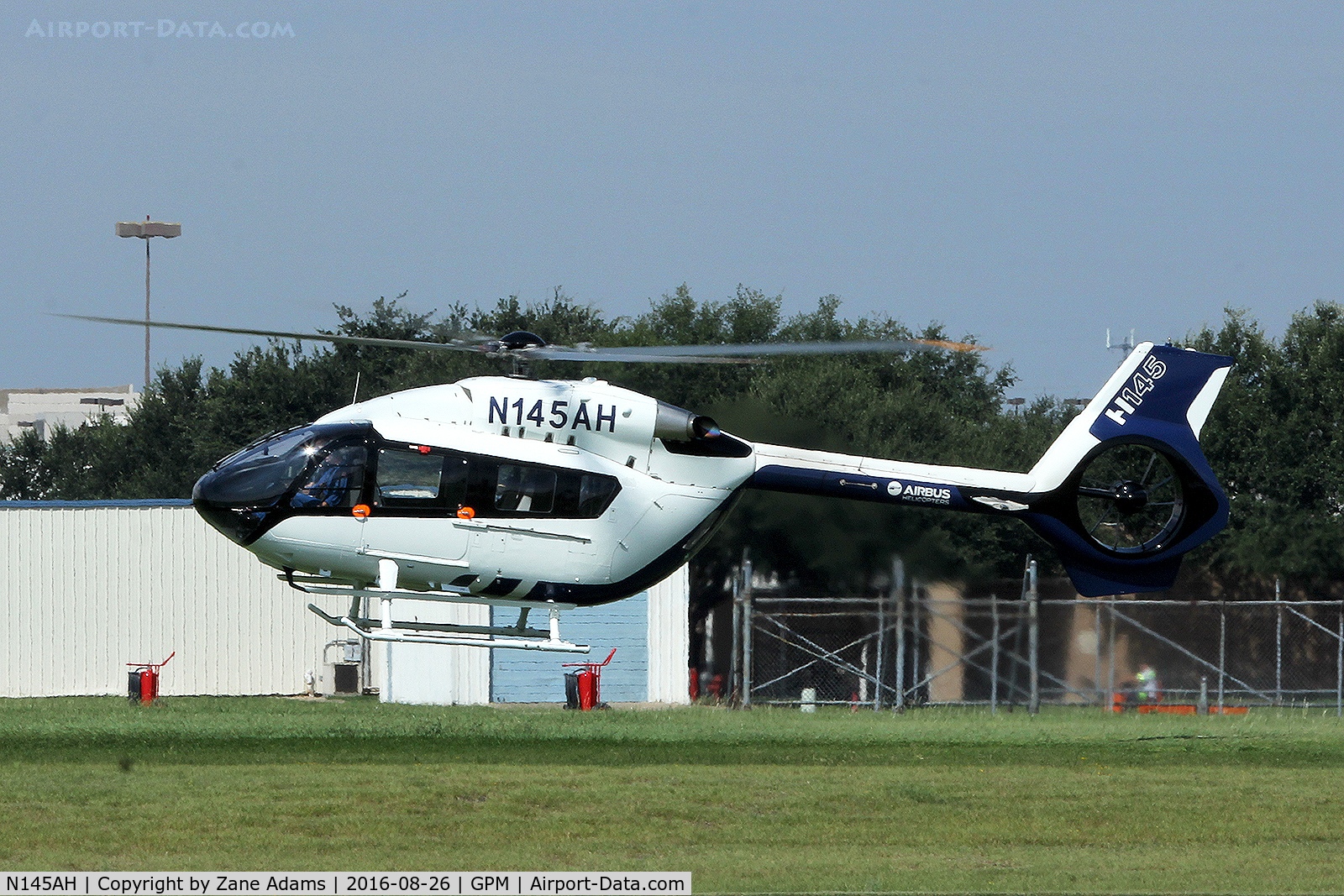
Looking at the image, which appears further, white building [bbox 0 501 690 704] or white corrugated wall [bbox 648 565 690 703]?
white building [bbox 0 501 690 704]

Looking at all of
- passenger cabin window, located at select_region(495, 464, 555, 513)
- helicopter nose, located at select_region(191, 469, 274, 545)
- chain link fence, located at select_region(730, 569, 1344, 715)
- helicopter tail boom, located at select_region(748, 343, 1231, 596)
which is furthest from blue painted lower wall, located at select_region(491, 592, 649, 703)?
helicopter nose, located at select_region(191, 469, 274, 545)

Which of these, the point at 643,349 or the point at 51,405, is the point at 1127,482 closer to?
the point at 643,349

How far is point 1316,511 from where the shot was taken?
1703 inches

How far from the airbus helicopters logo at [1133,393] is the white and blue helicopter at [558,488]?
0.03 metres

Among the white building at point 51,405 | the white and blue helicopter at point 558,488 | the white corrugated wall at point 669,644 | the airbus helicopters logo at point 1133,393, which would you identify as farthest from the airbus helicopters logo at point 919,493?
the white building at point 51,405

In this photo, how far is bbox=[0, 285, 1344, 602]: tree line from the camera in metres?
29.0

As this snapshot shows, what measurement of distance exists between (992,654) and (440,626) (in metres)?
15.9

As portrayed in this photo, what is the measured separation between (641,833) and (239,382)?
161 ft

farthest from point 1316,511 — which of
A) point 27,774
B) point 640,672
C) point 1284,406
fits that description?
point 27,774

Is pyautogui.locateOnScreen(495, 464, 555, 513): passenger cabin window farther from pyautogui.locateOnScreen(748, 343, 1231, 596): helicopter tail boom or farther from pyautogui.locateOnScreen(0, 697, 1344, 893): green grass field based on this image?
pyautogui.locateOnScreen(0, 697, 1344, 893): green grass field

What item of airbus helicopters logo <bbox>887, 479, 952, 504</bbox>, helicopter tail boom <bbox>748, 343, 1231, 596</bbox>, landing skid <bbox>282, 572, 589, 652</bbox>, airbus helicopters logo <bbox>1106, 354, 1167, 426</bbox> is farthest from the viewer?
airbus helicopters logo <bbox>1106, 354, 1167, 426</bbox>

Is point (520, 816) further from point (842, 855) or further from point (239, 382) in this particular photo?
point (239, 382)

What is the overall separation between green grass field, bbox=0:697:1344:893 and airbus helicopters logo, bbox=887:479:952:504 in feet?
11.4

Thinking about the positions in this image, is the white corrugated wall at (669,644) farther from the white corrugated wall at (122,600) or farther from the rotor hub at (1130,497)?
the rotor hub at (1130,497)
